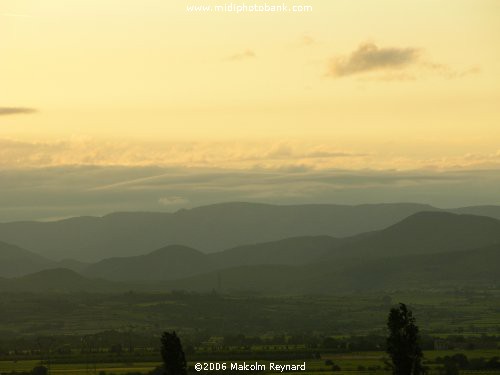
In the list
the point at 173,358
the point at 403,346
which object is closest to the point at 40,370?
the point at 173,358

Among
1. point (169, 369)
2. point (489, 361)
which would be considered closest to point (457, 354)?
point (489, 361)

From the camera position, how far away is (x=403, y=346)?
12400 centimetres

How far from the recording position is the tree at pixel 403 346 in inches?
4870

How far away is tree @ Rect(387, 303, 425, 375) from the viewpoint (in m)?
124

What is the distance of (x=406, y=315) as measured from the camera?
12625cm

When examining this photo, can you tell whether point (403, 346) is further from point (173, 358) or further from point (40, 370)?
point (40, 370)

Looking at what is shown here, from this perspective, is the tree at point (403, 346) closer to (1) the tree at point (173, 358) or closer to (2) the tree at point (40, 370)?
(1) the tree at point (173, 358)

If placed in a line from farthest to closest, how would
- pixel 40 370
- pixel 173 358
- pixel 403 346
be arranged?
pixel 40 370, pixel 173 358, pixel 403 346

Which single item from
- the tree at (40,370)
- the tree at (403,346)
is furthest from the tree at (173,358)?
the tree at (40,370)

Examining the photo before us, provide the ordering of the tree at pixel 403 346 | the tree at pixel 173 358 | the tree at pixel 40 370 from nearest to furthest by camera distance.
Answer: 1. the tree at pixel 403 346
2. the tree at pixel 173 358
3. the tree at pixel 40 370

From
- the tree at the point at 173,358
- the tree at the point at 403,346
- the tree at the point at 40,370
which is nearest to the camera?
the tree at the point at 403,346

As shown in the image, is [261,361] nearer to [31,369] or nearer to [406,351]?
[31,369]

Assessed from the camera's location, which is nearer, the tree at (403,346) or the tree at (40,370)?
the tree at (403,346)

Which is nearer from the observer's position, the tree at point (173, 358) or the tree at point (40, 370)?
the tree at point (173, 358)
